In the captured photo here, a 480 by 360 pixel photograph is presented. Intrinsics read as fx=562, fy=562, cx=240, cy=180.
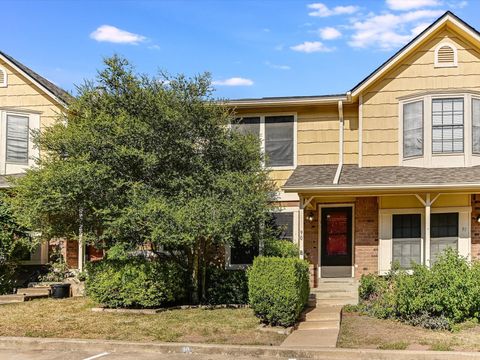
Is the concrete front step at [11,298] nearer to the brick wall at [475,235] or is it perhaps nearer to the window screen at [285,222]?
the window screen at [285,222]

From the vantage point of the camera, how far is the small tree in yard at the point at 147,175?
1165 centimetres

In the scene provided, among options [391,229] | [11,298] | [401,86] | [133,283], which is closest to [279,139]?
[401,86]

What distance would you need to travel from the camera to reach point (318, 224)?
50.2 ft

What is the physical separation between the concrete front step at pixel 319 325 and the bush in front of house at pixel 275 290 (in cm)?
27

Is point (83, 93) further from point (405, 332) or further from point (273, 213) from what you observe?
point (405, 332)

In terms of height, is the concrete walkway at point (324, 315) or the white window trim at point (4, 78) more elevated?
the white window trim at point (4, 78)

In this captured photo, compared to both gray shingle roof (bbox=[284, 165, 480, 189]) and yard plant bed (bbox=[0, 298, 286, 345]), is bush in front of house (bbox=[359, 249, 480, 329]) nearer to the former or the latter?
yard plant bed (bbox=[0, 298, 286, 345])

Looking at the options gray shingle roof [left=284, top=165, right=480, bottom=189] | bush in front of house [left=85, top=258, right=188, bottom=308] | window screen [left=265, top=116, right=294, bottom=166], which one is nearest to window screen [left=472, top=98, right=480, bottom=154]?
gray shingle roof [left=284, top=165, right=480, bottom=189]

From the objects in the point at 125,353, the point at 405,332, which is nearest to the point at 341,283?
the point at 405,332

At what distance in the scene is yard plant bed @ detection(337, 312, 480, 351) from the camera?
28.3 ft

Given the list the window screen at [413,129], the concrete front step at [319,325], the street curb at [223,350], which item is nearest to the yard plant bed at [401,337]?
the concrete front step at [319,325]

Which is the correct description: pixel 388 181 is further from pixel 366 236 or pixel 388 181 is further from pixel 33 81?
pixel 33 81

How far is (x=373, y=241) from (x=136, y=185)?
21.2 ft

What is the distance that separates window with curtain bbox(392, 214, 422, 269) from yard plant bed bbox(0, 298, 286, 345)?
182 inches
